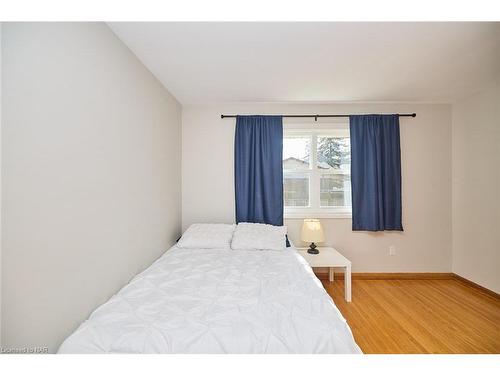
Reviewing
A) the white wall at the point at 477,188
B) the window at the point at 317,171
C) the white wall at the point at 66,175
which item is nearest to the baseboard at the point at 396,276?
the white wall at the point at 477,188

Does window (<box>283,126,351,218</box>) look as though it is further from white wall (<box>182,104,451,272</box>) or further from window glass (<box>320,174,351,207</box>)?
white wall (<box>182,104,451,272</box>)

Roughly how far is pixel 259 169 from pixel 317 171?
32.7 inches

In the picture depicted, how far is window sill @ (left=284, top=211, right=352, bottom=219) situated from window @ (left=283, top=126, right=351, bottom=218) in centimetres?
6

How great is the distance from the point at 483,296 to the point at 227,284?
301 cm

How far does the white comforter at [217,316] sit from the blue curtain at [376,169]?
1646mm

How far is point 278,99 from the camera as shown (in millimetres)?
2820

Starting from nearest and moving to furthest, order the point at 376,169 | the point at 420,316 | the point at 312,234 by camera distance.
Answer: the point at 420,316
the point at 312,234
the point at 376,169

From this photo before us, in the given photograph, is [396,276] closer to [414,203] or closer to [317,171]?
[414,203]

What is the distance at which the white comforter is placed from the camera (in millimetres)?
945

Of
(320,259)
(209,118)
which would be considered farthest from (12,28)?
(320,259)

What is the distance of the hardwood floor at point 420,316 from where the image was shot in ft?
5.70

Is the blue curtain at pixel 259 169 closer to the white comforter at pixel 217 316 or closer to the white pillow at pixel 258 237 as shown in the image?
the white pillow at pixel 258 237

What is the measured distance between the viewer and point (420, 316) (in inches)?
83.8

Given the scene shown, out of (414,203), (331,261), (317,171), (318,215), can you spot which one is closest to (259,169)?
(317,171)
